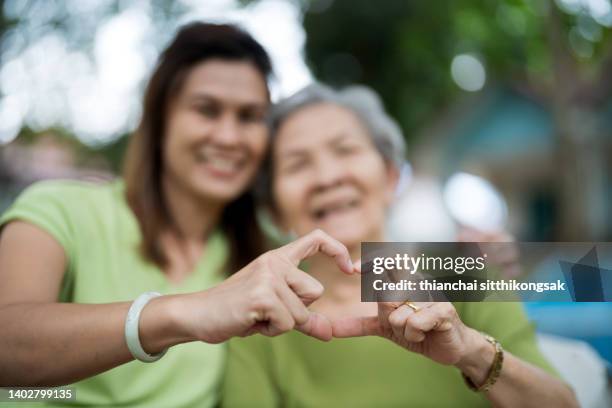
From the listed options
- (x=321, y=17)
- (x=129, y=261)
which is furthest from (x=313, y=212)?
(x=321, y=17)

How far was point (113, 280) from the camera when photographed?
1542 millimetres

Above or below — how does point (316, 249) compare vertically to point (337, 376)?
above

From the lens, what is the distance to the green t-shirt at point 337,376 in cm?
145

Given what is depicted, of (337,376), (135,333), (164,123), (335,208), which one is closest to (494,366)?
(337,376)

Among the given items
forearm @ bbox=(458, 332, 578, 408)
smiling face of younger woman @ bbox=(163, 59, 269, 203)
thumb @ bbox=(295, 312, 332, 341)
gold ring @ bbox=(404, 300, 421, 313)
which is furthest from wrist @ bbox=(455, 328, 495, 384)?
smiling face of younger woman @ bbox=(163, 59, 269, 203)

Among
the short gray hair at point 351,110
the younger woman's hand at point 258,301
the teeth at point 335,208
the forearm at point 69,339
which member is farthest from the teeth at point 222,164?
the younger woman's hand at point 258,301

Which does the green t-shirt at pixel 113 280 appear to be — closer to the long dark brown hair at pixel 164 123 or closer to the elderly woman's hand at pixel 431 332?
the long dark brown hair at pixel 164 123

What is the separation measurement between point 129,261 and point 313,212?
0.57 metres

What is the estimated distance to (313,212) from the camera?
180cm

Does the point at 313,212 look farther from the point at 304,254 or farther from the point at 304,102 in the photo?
the point at 304,254

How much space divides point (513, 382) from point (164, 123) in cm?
132

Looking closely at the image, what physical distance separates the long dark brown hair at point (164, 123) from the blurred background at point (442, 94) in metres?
0.12

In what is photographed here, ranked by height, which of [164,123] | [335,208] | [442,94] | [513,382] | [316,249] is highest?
[442,94]

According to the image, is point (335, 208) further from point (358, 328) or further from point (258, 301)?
point (258, 301)
